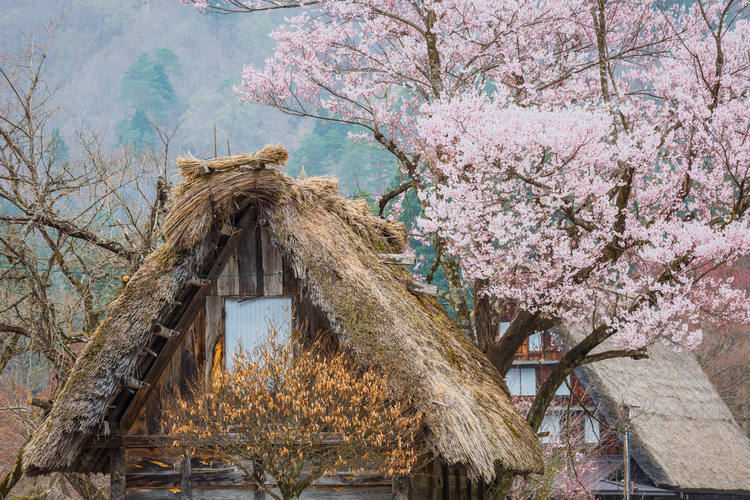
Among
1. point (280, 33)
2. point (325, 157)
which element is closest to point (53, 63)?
point (325, 157)

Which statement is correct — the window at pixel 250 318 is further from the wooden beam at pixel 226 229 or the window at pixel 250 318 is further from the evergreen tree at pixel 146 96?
the evergreen tree at pixel 146 96

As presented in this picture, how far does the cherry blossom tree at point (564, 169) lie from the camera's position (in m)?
12.4

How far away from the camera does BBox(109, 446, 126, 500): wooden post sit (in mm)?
10070

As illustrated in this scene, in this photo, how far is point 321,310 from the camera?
9758mm

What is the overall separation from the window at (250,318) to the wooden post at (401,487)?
2302mm

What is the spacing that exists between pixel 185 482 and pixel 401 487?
9.06ft

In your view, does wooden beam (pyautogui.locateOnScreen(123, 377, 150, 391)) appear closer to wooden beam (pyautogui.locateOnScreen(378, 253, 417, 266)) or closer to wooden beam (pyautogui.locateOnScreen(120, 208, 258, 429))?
wooden beam (pyautogui.locateOnScreen(120, 208, 258, 429))

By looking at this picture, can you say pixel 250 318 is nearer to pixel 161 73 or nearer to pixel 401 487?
pixel 401 487

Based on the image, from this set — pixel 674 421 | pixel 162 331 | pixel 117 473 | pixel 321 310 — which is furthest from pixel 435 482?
pixel 674 421

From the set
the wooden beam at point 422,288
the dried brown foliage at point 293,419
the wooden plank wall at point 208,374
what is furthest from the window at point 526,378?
the dried brown foliage at point 293,419

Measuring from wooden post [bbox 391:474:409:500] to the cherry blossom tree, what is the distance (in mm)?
4245

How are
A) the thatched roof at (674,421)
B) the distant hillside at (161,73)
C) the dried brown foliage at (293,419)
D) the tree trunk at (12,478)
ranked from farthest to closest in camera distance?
the distant hillside at (161,73), the thatched roof at (674,421), the tree trunk at (12,478), the dried brown foliage at (293,419)

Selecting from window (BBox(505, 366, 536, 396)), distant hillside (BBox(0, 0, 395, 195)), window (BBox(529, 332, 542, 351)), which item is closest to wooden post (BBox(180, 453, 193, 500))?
window (BBox(505, 366, 536, 396))

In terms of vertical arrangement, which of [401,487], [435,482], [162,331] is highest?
[162,331]
